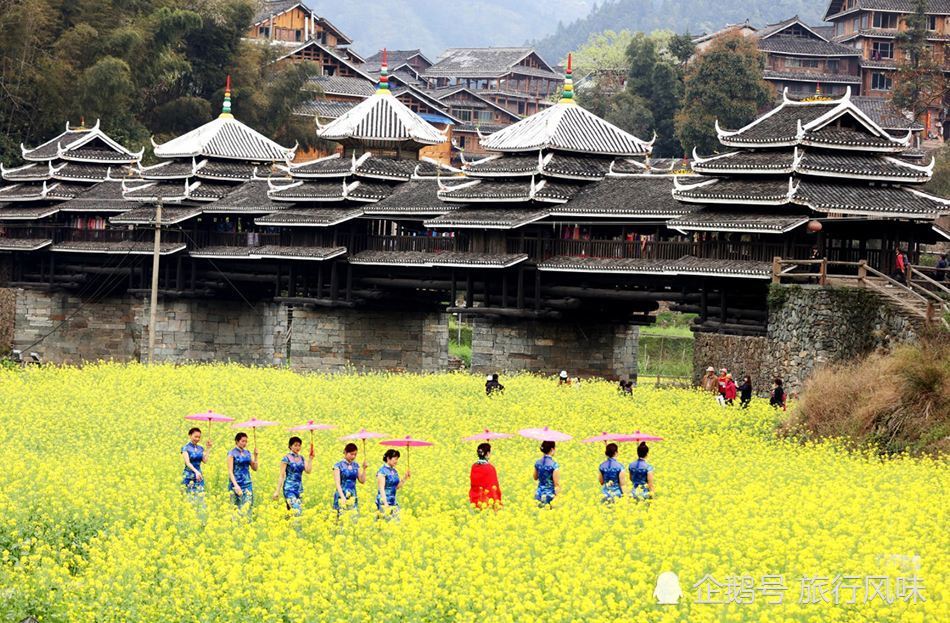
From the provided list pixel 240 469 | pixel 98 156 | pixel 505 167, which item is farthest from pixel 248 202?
pixel 240 469

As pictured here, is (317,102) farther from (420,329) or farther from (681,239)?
(681,239)

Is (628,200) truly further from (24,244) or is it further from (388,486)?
(24,244)

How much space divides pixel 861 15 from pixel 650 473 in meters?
81.5

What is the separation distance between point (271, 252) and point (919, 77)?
4079 cm

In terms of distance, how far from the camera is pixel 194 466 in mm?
22906

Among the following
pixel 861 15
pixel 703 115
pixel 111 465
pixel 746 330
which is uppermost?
pixel 861 15

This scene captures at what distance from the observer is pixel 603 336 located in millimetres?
49375

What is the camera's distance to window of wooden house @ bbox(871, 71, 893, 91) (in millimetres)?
96062

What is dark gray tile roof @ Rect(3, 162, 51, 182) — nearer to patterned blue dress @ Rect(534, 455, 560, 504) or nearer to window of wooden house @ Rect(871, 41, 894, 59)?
patterned blue dress @ Rect(534, 455, 560, 504)

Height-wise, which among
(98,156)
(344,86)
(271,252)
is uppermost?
(344,86)

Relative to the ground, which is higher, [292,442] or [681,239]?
[681,239]

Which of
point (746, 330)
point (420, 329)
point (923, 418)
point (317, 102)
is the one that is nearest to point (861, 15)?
point (317, 102)

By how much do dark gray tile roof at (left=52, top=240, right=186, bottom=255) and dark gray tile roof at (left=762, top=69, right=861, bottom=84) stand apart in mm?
47738

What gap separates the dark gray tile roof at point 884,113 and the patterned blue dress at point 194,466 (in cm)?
5701
